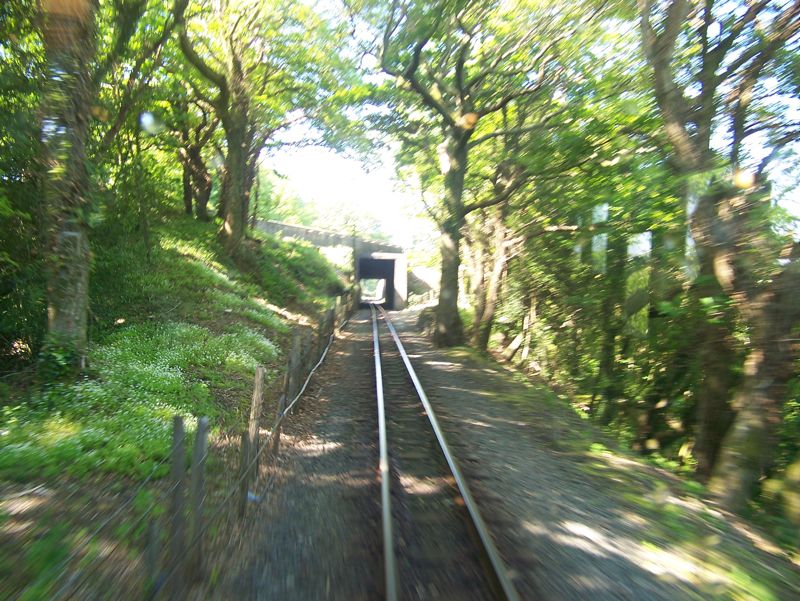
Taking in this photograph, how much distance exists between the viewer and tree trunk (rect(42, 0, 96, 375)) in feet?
26.3

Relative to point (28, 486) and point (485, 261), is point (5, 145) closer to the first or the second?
point (28, 486)

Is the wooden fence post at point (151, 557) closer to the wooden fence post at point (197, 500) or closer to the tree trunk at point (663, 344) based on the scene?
the wooden fence post at point (197, 500)

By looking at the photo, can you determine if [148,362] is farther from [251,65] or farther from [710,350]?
[251,65]

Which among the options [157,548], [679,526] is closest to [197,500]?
[157,548]

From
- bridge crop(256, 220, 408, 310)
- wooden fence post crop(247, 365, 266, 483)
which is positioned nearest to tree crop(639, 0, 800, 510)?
wooden fence post crop(247, 365, 266, 483)

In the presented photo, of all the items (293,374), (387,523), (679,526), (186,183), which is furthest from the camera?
(186,183)

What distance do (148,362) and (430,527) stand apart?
6949 millimetres

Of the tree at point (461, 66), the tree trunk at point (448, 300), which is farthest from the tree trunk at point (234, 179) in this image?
the tree trunk at point (448, 300)

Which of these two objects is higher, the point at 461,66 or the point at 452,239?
the point at 461,66

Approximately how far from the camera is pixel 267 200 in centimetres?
4744

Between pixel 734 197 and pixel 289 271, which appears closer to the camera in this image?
pixel 734 197

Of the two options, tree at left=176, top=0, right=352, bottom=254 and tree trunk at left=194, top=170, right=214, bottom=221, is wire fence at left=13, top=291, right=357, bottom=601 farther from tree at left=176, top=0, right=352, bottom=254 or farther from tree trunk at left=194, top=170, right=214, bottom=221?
tree trunk at left=194, top=170, right=214, bottom=221

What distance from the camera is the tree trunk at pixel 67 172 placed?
8016mm

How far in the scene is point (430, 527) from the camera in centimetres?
505
